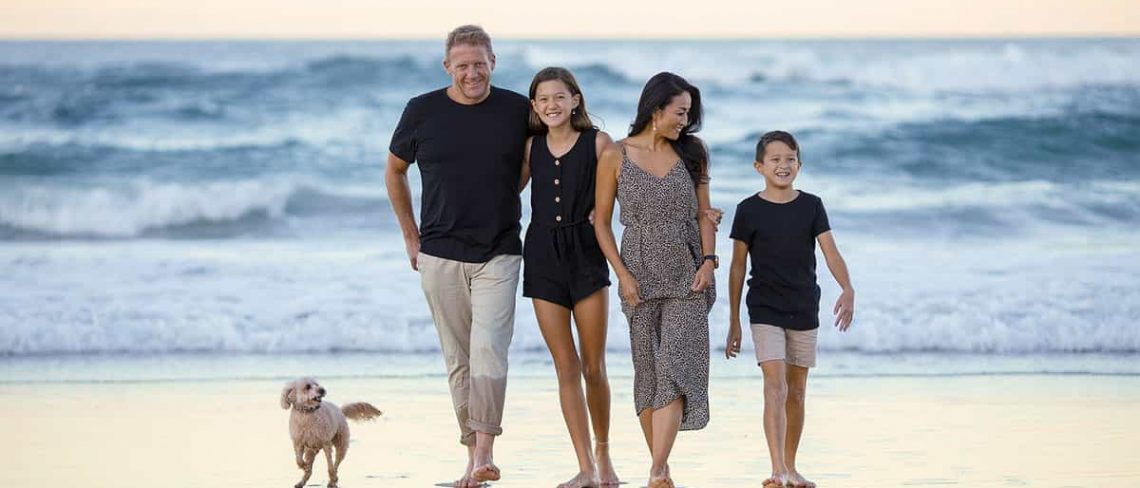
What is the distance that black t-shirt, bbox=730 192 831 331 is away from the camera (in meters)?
5.68

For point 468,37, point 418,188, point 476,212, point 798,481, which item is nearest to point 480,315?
point 476,212

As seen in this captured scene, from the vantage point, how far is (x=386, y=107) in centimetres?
2005

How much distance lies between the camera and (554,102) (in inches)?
218

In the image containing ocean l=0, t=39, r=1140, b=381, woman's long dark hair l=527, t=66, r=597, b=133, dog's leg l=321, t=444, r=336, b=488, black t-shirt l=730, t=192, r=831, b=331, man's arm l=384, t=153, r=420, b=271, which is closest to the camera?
woman's long dark hair l=527, t=66, r=597, b=133

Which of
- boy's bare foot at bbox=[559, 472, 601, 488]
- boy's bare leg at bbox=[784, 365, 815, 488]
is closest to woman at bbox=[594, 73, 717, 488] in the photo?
boy's bare foot at bbox=[559, 472, 601, 488]

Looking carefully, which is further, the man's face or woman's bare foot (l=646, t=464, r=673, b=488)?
the man's face

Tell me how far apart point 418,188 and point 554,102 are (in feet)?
38.1

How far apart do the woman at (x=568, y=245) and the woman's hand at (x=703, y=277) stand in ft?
1.01

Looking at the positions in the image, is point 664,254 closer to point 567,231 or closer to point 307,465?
point 567,231

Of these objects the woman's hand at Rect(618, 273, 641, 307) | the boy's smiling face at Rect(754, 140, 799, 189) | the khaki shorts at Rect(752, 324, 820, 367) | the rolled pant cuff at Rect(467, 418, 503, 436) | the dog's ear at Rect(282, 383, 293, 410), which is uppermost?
the boy's smiling face at Rect(754, 140, 799, 189)

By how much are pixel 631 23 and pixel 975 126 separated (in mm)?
4413

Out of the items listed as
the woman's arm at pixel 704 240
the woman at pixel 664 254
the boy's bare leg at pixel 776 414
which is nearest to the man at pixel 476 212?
the woman at pixel 664 254

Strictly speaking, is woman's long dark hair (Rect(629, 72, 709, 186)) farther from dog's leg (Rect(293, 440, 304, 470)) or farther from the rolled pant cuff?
dog's leg (Rect(293, 440, 304, 470))

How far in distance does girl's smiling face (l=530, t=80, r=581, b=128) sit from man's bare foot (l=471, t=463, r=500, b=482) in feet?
3.92
